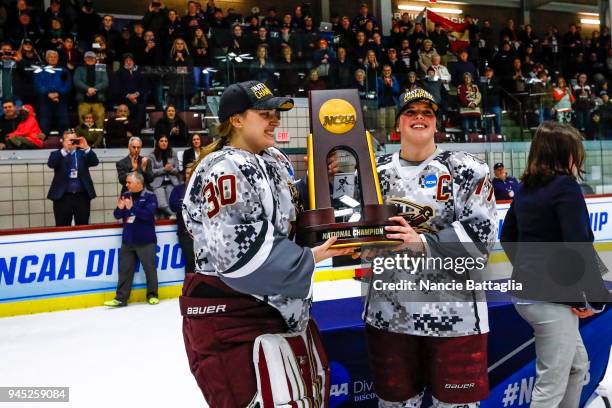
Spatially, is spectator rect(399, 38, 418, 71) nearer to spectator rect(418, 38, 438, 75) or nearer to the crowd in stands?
the crowd in stands

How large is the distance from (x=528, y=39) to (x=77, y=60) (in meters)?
11.8

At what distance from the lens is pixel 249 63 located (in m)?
9.02

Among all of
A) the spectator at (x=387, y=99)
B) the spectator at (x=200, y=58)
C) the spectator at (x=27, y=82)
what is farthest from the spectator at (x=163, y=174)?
the spectator at (x=387, y=99)

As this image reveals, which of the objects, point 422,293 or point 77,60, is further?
point 77,60

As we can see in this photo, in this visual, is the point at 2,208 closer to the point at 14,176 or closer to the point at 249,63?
the point at 14,176

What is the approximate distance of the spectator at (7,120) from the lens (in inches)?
296

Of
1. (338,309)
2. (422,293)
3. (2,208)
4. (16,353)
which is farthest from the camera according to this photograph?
(2,208)

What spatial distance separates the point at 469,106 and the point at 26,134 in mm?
6982

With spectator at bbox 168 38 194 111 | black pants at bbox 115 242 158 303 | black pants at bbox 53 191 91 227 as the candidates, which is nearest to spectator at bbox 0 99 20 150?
black pants at bbox 53 191 91 227

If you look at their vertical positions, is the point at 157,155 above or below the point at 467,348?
above

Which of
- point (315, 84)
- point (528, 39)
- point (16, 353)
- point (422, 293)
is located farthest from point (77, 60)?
point (528, 39)

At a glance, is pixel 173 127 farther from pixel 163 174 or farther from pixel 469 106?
pixel 469 106

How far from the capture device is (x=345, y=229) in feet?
4.90

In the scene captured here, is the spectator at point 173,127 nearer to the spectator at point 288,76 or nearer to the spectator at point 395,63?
the spectator at point 288,76
